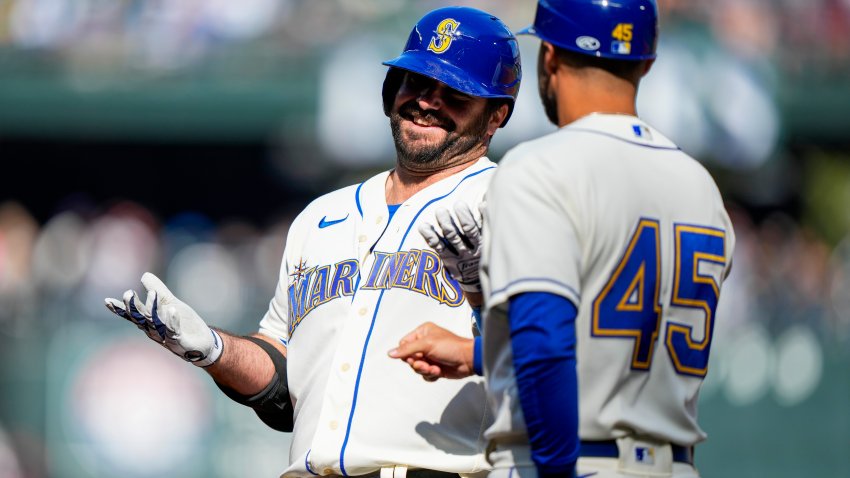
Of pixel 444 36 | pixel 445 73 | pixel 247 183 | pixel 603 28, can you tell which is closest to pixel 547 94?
pixel 603 28

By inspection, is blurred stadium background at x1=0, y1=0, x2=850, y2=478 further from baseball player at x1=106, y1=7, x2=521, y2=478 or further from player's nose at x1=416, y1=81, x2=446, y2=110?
player's nose at x1=416, y1=81, x2=446, y2=110

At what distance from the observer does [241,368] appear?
4254 mm

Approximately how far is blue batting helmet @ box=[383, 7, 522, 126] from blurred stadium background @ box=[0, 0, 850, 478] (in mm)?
6152

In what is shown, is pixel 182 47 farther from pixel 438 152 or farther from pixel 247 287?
pixel 438 152

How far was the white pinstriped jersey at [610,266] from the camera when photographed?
3.08m

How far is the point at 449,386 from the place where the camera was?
12.9 feet

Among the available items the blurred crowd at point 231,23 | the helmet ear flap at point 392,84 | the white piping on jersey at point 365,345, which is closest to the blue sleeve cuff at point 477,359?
the white piping on jersey at point 365,345

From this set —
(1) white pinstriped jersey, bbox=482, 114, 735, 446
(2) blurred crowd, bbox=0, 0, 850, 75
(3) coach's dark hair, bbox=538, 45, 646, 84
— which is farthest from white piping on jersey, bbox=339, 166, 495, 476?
(2) blurred crowd, bbox=0, 0, 850, 75

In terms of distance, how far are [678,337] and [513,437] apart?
0.44 meters

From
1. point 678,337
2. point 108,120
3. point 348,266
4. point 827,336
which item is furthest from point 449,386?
point 108,120

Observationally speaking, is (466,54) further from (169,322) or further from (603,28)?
(169,322)

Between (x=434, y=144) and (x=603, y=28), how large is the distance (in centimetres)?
101

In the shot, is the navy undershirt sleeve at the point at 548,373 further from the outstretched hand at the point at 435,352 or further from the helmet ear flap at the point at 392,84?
the helmet ear flap at the point at 392,84

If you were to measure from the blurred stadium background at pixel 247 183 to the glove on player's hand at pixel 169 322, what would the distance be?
5.91m
